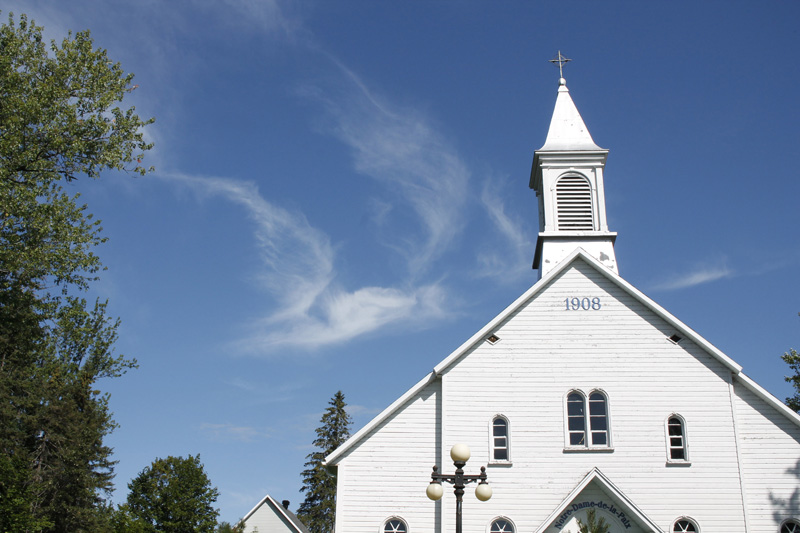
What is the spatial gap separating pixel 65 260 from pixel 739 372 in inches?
846

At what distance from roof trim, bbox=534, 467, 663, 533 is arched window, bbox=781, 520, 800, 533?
13.1 feet

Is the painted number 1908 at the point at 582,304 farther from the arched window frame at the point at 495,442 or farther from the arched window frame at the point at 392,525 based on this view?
the arched window frame at the point at 392,525

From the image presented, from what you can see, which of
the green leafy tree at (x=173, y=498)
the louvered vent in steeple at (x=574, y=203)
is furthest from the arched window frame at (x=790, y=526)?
the green leafy tree at (x=173, y=498)

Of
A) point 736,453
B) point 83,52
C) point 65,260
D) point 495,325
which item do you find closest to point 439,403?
point 495,325

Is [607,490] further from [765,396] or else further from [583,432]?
[765,396]

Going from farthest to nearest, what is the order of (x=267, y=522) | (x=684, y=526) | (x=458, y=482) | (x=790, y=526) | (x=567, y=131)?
(x=267, y=522) → (x=567, y=131) → (x=684, y=526) → (x=790, y=526) → (x=458, y=482)

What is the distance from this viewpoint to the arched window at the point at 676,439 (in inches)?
911

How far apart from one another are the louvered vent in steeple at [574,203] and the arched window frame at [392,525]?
13125 millimetres

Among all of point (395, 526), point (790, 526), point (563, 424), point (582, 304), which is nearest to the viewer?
point (790, 526)

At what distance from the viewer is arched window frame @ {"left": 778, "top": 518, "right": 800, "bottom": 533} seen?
2211 cm

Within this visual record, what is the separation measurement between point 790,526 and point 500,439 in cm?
892

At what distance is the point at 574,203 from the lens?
3000 centimetres

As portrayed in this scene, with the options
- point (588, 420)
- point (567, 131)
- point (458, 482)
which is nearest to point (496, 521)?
point (588, 420)

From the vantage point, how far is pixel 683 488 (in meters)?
22.6
